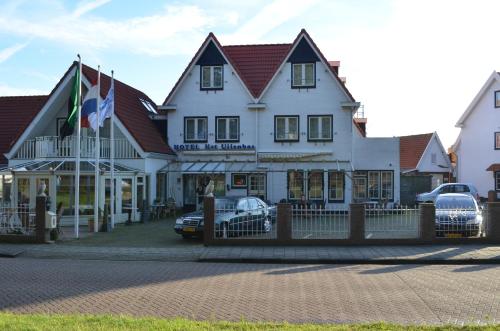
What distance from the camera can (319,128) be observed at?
2923 centimetres

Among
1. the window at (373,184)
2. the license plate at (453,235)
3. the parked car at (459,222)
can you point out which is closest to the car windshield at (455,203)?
the parked car at (459,222)

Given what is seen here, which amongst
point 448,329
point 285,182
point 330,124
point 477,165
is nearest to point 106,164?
point 285,182

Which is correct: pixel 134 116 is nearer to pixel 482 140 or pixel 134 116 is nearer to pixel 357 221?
pixel 357 221

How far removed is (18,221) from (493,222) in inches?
615

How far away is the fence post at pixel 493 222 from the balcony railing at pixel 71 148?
54.4 feet

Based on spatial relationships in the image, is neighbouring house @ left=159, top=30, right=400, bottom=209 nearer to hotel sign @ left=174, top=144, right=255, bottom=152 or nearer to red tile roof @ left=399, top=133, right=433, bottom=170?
hotel sign @ left=174, top=144, right=255, bottom=152

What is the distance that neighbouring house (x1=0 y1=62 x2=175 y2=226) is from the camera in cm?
→ 2373

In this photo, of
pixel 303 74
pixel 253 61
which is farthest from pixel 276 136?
pixel 253 61

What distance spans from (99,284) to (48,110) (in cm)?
1891

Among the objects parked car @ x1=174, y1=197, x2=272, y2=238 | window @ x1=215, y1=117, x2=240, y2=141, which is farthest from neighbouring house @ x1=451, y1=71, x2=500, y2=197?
parked car @ x1=174, y1=197, x2=272, y2=238

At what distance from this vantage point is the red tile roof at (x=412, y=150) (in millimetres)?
49603

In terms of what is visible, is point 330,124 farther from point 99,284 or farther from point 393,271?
point 99,284

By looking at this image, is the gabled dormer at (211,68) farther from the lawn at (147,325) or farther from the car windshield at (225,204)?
the lawn at (147,325)

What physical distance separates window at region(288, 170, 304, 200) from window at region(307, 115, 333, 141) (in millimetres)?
2190
